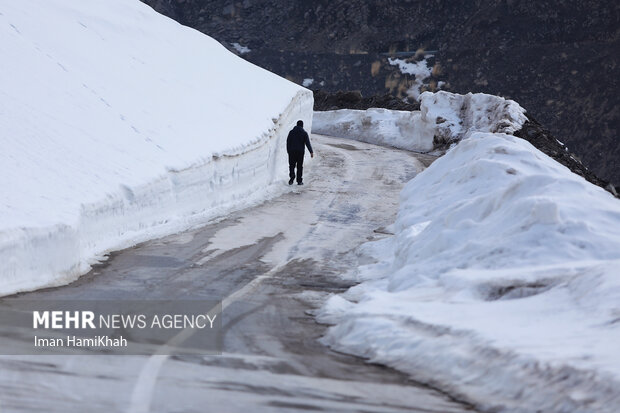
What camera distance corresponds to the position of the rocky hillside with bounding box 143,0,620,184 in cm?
4872

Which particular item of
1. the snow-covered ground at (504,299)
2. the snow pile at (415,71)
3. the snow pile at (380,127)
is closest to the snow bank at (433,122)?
the snow pile at (380,127)

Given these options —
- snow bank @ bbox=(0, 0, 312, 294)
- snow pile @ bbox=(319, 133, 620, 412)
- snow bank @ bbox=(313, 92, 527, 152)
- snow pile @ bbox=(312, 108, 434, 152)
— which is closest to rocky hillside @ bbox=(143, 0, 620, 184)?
snow pile @ bbox=(312, 108, 434, 152)

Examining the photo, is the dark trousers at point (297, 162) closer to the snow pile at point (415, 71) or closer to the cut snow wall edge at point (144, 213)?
the cut snow wall edge at point (144, 213)

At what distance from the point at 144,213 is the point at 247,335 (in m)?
6.11

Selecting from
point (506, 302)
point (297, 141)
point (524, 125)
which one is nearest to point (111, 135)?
point (297, 141)

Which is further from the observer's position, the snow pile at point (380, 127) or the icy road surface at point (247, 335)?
the snow pile at point (380, 127)

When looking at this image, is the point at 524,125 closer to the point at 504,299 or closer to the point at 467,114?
the point at 467,114

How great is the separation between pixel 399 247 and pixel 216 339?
377 centimetres

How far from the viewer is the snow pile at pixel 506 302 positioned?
508 centimetres

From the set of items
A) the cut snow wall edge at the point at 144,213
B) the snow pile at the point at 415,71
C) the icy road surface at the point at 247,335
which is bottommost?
the icy road surface at the point at 247,335

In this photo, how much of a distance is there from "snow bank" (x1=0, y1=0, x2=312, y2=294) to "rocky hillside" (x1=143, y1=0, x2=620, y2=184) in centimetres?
2842

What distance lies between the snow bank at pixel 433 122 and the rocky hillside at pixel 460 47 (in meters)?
15.5

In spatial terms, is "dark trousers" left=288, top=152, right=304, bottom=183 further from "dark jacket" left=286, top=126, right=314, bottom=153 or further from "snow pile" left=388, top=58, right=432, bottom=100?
"snow pile" left=388, top=58, right=432, bottom=100

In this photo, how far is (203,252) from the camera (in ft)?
37.3
